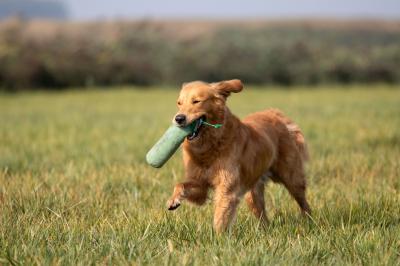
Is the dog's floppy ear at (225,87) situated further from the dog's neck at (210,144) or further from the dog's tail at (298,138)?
the dog's tail at (298,138)

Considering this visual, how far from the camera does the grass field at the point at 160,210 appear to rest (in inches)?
146

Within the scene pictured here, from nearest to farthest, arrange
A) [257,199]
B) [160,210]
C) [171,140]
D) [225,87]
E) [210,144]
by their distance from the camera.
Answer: [171,140] → [210,144] → [225,87] → [160,210] → [257,199]

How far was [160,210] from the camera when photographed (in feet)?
16.3

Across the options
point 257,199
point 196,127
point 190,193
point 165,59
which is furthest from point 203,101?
point 165,59

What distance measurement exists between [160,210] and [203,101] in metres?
1.02

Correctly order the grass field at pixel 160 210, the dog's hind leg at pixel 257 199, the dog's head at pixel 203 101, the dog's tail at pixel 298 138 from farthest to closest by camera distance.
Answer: the dog's tail at pixel 298 138 < the dog's hind leg at pixel 257 199 < the dog's head at pixel 203 101 < the grass field at pixel 160 210

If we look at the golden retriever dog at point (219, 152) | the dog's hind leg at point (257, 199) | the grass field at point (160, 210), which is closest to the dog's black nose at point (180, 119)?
the golden retriever dog at point (219, 152)

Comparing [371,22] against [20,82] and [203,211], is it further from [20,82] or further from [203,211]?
[203,211]

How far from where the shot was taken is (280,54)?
106 ft

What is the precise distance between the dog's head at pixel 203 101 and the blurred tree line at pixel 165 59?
23134mm

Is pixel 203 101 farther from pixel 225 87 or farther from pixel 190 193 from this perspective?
pixel 190 193

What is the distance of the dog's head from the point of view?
14.9ft

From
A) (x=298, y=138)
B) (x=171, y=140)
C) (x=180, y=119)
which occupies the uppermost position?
(x=180, y=119)

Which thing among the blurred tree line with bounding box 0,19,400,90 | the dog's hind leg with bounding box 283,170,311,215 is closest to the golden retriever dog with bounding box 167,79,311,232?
the dog's hind leg with bounding box 283,170,311,215
